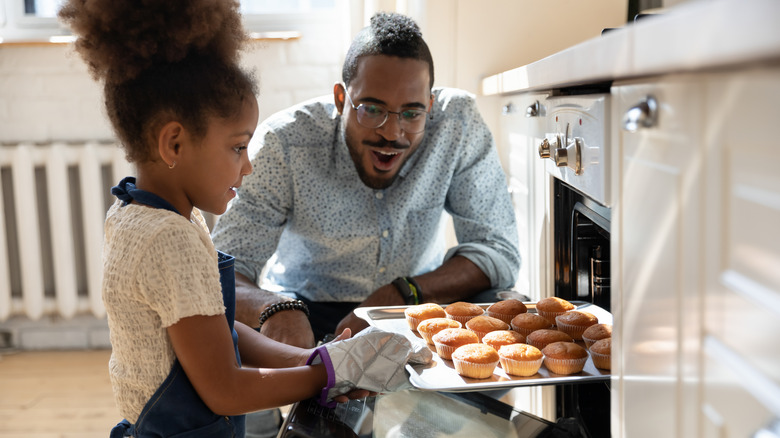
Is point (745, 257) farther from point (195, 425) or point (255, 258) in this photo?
point (255, 258)

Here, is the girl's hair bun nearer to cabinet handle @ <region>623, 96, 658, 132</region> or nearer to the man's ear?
cabinet handle @ <region>623, 96, 658, 132</region>

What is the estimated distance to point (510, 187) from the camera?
2008mm

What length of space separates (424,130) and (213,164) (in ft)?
2.76

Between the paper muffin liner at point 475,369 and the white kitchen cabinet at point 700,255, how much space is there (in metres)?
0.27

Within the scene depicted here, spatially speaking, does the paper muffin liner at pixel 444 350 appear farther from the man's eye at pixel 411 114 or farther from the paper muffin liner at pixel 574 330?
the man's eye at pixel 411 114

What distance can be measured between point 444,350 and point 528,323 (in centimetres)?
17

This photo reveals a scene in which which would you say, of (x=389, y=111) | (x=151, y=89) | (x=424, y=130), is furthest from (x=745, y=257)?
(x=424, y=130)

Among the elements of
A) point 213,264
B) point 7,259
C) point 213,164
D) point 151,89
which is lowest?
point 7,259

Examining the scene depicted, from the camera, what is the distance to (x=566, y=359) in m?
1.04

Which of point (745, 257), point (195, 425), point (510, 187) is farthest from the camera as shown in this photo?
point (510, 187)

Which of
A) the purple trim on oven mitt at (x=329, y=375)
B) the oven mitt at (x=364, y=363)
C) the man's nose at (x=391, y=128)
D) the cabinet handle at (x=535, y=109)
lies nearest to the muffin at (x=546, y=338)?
the oven mitt at (x=364, y=363)

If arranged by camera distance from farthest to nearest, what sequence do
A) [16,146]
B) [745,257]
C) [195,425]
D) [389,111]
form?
[16,146] < [389,111] < [195,425] < [745,257]

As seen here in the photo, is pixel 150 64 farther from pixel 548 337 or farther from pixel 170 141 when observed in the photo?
pixel 548 337

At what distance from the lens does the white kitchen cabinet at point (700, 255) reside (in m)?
0.49
